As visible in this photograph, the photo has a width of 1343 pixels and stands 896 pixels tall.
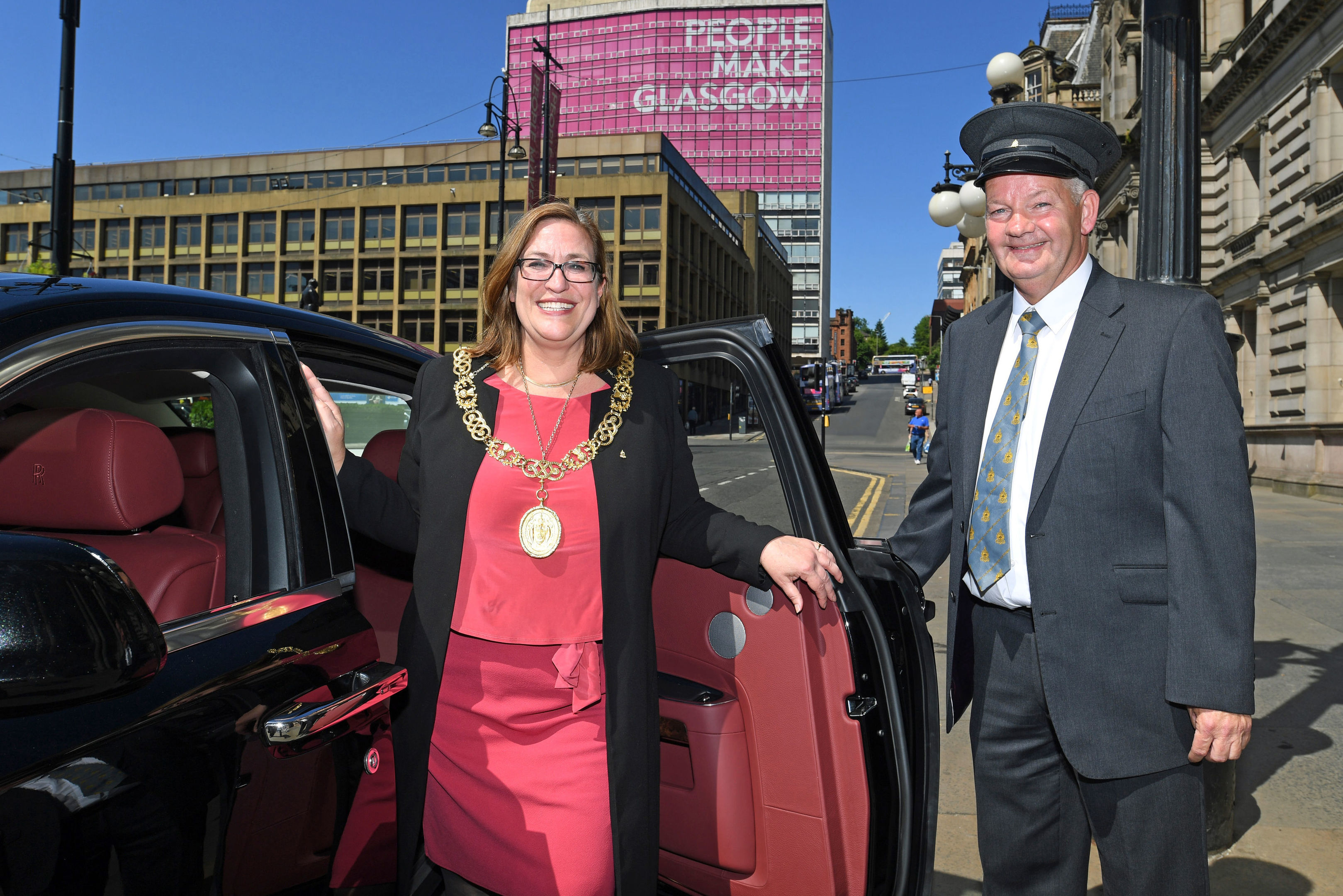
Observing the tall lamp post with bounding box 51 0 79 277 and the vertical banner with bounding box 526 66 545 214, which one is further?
the vertical banner with bounding box 526 66 545 214

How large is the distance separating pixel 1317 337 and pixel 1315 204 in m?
2.48

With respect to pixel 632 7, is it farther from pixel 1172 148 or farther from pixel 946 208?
pixel 1172 148

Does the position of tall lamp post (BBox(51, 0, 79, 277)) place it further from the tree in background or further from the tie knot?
the tree in background

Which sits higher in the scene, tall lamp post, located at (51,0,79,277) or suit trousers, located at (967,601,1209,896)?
tall lamp post, located at (51,0,79,277)

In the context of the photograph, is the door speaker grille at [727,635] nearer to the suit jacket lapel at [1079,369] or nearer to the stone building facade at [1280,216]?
the suit jacket lapel at [1079,369]

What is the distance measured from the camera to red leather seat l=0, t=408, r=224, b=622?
1758 mm

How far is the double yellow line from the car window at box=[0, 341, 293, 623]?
6416 millimetres

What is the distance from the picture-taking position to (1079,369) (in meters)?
2.08

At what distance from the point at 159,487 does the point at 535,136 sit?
2288 centimetres

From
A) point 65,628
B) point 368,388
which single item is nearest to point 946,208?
point 368,388

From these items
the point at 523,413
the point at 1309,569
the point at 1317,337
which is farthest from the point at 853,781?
the point at 1317,337

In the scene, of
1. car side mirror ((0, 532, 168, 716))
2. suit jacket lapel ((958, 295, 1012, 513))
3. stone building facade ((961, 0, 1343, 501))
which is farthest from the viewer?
stone building facade ((961, 0, 1343, 501))

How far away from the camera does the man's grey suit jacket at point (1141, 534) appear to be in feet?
6.13

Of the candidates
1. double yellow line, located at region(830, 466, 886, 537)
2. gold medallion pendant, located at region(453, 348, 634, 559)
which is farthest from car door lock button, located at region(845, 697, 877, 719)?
double yellow line, located at region(830, 466, 886, 537)
